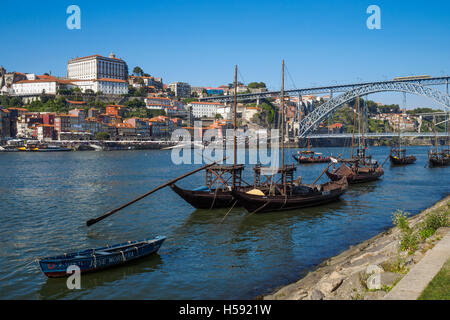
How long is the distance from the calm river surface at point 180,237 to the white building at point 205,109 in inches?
3963

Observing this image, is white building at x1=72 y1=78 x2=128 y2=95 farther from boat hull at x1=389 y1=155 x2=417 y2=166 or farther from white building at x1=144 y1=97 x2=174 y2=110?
boat hull at x1=389 y1=155 x2=417 y2=166

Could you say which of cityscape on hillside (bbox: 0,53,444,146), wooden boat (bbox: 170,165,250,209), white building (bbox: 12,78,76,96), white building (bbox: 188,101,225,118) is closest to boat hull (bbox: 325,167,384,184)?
wooden boat (bbox: 170,165,250,209)

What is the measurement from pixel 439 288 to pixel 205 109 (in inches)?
4920

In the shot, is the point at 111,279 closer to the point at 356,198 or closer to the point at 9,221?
the point at 9,221

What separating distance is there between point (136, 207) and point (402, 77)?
221 ft

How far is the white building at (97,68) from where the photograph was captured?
125312 mm

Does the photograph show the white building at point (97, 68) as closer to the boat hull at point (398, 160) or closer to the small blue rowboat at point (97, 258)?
the boat hull at point (398, 160)

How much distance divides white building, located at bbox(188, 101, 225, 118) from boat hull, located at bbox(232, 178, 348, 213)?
10736cm

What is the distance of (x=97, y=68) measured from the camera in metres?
124

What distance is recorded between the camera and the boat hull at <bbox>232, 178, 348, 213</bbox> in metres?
18.1

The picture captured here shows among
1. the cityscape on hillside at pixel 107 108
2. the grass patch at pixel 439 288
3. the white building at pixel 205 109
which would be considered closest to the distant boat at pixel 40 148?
the cityscape on hillside at pixel 107 108

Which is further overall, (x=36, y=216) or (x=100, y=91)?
(x=100, y=91)

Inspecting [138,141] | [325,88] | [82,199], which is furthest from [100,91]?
[82,199]
